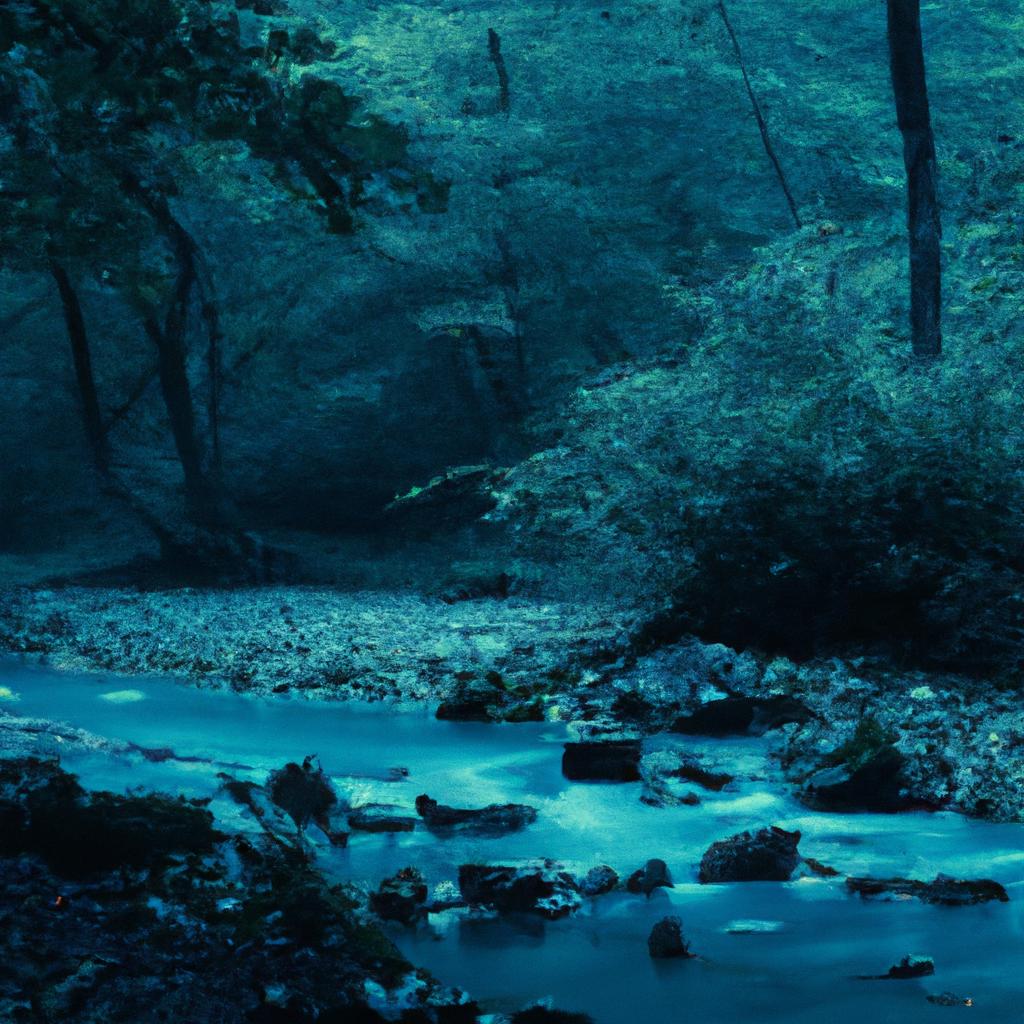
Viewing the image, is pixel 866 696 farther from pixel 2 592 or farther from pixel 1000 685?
pixel 2 592

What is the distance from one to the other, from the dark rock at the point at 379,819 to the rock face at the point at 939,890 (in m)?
1.11

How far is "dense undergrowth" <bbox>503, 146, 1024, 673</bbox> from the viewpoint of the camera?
4.34 metres

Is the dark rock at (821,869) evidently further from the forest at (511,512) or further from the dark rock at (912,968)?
the dark rock at (912,968)

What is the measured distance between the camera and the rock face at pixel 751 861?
2729 mm

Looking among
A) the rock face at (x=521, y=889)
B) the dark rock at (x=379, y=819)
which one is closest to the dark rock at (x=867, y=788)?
the rock face at (x=521, y=889)

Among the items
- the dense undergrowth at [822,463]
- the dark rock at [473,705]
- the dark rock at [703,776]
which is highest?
the dense undergrowth at [822,463]

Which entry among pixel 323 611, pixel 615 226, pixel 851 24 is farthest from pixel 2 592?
pixel 851 24

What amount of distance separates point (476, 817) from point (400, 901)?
0.62 metres

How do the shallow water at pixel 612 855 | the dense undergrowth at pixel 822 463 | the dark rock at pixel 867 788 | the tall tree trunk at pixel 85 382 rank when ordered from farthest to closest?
the tall tree trunk at pixel 85 382
the dense undergrowth at pixel 822 463
the dark rock at pixel 867 788
the shallow water at pixel 612 855

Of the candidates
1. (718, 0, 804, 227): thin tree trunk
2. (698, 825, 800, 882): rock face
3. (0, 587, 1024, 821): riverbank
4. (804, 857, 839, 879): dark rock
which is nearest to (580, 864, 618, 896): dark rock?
(698, 825, 800, 882): rock face

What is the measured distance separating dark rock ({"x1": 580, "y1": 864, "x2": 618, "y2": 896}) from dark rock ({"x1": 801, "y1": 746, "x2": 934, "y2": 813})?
2.63ft

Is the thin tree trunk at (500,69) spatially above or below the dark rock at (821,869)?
above

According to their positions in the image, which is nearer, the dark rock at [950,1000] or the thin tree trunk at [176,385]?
the dark rock at [950,1000]

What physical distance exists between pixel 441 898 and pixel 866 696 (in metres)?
1.88
